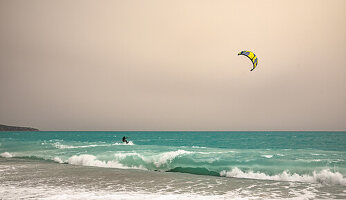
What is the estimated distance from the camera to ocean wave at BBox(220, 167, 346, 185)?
12.2m

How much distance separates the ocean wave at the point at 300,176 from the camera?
12184 mm

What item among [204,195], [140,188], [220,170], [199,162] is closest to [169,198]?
[204,195]

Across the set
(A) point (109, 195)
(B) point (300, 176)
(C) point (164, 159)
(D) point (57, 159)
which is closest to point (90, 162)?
(D) point (57, 159)

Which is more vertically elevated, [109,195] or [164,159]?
[109,195]

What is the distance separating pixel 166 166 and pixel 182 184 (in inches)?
298

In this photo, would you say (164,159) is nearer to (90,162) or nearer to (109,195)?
(90,162)

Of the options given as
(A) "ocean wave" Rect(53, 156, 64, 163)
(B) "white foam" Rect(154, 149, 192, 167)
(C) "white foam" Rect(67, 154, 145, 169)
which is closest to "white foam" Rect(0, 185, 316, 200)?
(B) "white foam" Rect(154, 149, 192, 167)

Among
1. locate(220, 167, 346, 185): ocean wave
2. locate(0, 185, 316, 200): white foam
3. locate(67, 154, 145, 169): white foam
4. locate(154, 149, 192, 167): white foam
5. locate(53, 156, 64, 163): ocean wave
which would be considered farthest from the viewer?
locate(53, 156, 64, 163): ocean wave

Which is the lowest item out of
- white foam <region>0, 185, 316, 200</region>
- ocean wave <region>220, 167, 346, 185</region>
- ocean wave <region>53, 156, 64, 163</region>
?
ocean wave <region>53, 156, 64, 163</region>

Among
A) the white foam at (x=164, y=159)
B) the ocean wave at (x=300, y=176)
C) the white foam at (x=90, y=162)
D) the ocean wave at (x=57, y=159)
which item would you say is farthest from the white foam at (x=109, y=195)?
the ocean wave at (x=57, y=159)

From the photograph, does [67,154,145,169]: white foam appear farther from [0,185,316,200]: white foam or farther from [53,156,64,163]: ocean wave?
[0,185,316,200]: white foam

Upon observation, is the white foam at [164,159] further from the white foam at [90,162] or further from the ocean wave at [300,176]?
the ocean wave at [300,176]

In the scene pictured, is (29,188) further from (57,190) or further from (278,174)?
(278,174)

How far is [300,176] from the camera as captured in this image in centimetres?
1331
